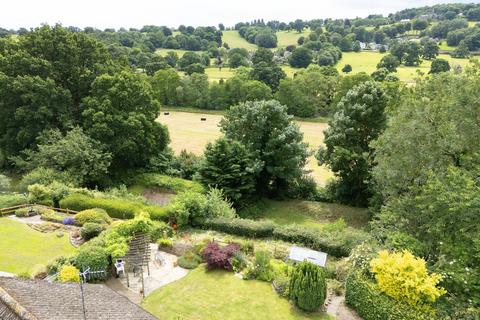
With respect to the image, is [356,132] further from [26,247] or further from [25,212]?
[25,212]

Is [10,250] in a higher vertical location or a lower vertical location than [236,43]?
lower

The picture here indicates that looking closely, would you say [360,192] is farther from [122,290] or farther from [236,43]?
[236,43]

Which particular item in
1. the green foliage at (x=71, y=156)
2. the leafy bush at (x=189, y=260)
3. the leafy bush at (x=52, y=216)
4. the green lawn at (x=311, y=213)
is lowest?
the green lawn at (x=311, y=213)

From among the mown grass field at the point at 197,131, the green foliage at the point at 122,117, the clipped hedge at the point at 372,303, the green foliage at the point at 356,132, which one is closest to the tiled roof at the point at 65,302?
the clipped hedge at the point at 372,303

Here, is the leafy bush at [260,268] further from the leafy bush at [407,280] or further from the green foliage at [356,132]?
the green foliage at [356,132]

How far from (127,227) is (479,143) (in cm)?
1828

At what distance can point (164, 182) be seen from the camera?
35.8 meters

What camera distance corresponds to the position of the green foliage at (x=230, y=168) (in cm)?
3225

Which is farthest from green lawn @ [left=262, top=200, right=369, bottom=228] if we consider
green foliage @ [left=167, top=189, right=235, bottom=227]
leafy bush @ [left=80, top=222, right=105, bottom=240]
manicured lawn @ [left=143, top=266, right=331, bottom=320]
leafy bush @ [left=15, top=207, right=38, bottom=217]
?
leafy bush @ [left=15, top=207, right=38, bottom=217]

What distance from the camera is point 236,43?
16700 cm

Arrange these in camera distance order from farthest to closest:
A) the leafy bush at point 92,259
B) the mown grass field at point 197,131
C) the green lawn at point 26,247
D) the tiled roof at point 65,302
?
the mown grass field at point 197,131
the green lawn at point 26,247
the leafy bush at point 92,259
the tiled roof at point 65,302

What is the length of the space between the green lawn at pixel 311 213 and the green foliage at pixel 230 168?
125 inches

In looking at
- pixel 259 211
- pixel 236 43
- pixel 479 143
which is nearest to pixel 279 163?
pixel 259 211

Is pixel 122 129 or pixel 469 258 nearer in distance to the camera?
pixel 469 258
